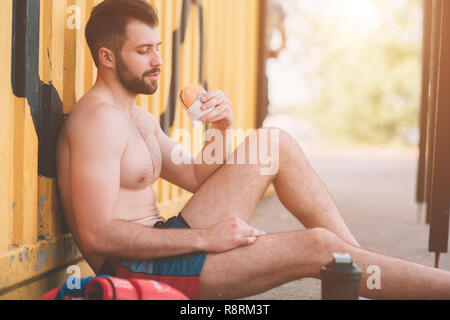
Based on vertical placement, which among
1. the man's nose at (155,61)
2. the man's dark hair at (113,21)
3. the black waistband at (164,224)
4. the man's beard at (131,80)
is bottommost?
the black waistband at (164,224)

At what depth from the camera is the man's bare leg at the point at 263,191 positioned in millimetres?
2904

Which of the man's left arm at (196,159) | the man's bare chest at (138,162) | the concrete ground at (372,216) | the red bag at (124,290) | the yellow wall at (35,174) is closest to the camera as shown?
the red bag at (124,290)

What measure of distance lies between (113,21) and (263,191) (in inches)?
42.8

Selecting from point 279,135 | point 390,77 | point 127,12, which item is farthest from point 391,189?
point 390,77

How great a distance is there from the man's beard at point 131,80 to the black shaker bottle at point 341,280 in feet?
3.94

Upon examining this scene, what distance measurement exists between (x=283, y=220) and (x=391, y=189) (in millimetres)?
3718

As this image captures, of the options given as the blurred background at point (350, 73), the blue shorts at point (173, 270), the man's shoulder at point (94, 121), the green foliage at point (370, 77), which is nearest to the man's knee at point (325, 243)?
the blue shorts at point (173, 270)

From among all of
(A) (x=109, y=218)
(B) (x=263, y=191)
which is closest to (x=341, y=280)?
(A) (x=109, y=218)

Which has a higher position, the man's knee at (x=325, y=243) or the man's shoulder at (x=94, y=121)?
the man's shoulder at (x=94, y=121)

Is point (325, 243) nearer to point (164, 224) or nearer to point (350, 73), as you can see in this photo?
point (164, 224)

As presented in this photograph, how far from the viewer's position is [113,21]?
2.65 meters

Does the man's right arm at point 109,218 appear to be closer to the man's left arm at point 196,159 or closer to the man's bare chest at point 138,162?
the man's bare chest at point 138,162

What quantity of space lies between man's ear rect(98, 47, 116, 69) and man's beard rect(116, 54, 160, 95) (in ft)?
0.08

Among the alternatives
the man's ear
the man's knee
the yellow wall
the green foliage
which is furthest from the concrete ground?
the green foliage
